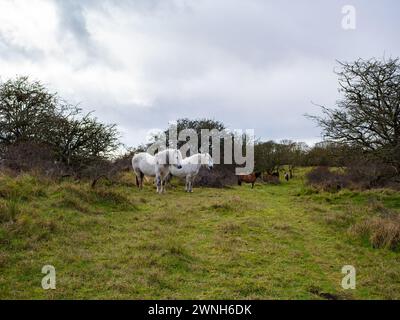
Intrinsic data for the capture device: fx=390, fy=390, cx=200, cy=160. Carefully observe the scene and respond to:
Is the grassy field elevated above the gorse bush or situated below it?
below

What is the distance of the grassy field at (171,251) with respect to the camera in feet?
18.0

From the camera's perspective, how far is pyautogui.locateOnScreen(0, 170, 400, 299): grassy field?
5.47 m

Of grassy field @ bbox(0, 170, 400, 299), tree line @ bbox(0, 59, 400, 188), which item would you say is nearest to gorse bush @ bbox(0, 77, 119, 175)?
tree line @ bbox(0, 59, 400, 188)

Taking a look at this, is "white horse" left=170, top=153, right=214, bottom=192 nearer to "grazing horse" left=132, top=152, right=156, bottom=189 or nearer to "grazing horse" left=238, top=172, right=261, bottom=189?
"grazing horse" left=132, top=152, right=156, bottom=189

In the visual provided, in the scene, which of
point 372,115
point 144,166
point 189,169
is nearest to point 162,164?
point 144,166

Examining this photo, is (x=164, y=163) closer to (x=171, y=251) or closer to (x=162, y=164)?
(x=162, y=164)

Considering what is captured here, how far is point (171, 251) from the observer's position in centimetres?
690

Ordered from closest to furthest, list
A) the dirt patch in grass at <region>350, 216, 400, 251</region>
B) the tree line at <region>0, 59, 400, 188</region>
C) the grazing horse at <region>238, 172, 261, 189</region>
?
the dirt patch in grass at <region>350, 216, 400, 251</region> → the tree line at <region>0, 59, 400, 188</region> → the grazing horse at <region>238, 172, 261, 189</region>

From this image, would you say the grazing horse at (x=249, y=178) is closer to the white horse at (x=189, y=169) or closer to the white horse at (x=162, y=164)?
the white horse at (x=189, y=169)

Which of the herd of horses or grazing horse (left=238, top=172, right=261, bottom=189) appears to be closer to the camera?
the herd of horses

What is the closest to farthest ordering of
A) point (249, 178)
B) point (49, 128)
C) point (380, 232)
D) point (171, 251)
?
point (171, 251) < point (380, 232) < point (49, 128) < point (249, 178)

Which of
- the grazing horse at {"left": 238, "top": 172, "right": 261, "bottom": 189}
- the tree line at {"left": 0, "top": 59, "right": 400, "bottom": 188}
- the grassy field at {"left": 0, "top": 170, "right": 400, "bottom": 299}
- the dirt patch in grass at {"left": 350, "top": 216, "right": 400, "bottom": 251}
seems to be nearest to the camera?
the grassy field at {"left": 0, "top": 170, "right": 400, "bottom": 299}

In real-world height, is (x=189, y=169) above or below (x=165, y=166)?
below

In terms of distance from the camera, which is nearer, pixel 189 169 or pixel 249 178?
pixel 189 169
